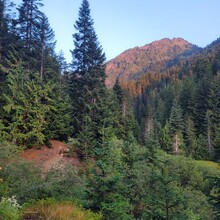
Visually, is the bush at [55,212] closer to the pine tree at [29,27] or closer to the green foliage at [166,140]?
the pine tree at [29,27]

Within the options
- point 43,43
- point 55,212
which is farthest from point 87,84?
point 55,212

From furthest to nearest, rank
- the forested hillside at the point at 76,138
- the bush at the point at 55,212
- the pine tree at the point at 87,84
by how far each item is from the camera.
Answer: the pine tree at the point at 87,84 → the forested hillside at the point at 76,138 → the bush at the point at 55,212

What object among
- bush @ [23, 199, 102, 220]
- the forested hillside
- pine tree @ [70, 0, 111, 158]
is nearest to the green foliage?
the forested hillside

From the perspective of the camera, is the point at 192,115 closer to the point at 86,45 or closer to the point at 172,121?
the point at 172,121

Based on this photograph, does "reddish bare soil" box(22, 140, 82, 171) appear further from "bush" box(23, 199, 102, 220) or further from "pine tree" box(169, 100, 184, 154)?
"pine tree" box(169, 100, 184, 154)

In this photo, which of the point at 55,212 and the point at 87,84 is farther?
the point at 87,84

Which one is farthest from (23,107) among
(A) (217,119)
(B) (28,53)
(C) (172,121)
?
(A) (217,119)

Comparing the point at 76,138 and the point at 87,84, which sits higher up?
the point at 87,84

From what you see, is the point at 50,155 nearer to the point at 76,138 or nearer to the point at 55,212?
the point at 76,138

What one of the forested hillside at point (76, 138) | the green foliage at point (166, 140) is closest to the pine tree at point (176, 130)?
the green foliage at point (166, 140)

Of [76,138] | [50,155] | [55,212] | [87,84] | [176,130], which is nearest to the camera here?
[55,212]

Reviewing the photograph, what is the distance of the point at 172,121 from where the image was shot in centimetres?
5444

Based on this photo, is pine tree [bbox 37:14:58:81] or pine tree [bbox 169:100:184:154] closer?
pine tree [bbox 37:14:58:81]

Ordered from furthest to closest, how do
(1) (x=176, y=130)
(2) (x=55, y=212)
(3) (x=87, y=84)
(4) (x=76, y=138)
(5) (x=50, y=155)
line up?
(1) (x=176, y=130) < (3) (x=87, y=84) < (4) (x=76, y=138) < (5) (x=50, y=155) < (2) (x=55, y=212)
